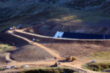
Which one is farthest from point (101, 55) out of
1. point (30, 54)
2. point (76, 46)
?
point (30, 54)

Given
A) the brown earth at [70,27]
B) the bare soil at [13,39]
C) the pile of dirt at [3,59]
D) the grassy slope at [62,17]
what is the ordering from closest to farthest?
the pile of dirt at [3,59] → the bare soil at [13,39] → the brown earth at [70,27] → the grassy slope at [62,17]

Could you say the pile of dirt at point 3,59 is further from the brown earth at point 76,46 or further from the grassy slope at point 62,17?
the grassy slope at point 62,17

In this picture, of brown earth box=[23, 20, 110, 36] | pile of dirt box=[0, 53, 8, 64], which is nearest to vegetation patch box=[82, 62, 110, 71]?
pile of dirt box=[0, 53, 8, 64]

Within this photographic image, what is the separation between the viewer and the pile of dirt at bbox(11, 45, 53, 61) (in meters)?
20.1

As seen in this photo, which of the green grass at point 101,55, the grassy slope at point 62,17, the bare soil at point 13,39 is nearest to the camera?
the green grass at point 101,55

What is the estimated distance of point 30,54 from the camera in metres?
20.9

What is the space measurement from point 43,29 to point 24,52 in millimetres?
12641

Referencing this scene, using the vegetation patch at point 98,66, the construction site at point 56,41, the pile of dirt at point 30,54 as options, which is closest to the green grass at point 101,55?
the construction site at point 56,41

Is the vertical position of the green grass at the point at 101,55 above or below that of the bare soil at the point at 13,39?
below

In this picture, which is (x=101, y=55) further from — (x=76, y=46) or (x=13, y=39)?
(x=13, y=39)

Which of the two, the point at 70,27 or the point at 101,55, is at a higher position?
the point at 70,27

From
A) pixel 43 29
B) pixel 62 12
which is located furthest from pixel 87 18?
pixel 43 29

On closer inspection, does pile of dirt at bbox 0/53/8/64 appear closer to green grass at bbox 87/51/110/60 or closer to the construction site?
the construction site

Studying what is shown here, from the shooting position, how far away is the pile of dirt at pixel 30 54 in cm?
2009
